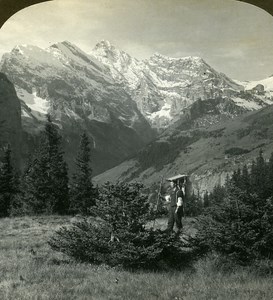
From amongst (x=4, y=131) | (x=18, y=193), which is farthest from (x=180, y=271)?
(x=4, y=131)

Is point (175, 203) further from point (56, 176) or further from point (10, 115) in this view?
point (10, 115)

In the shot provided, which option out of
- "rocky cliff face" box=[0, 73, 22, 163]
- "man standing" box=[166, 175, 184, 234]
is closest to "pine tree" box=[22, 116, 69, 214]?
"man standing" box=[166, 175, 184, 234]

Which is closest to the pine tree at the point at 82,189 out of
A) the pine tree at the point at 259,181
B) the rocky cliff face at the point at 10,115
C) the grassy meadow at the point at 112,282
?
the pine tree at the point at 259,181

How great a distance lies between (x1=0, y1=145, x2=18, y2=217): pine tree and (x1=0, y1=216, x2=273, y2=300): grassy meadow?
31.2 m

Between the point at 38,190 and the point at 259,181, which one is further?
the point at 259,181

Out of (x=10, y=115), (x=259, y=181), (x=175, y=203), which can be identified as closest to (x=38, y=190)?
(x=175, y=203)

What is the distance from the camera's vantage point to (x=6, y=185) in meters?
42.9

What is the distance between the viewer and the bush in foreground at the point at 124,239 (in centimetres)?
1016

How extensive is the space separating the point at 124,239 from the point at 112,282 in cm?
156

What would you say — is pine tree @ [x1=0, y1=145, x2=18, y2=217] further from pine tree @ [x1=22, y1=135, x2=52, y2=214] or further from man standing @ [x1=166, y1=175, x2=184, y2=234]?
man standing @ [x1=166, y1=175, x2=184, y2=234]

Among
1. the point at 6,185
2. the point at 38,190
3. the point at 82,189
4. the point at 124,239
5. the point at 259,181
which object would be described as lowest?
the point at 124,239

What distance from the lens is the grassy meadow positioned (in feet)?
26.0

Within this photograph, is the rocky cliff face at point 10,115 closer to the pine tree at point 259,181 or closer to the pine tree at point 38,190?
the pine tree at point 259,181

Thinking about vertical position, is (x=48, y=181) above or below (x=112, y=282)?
above
